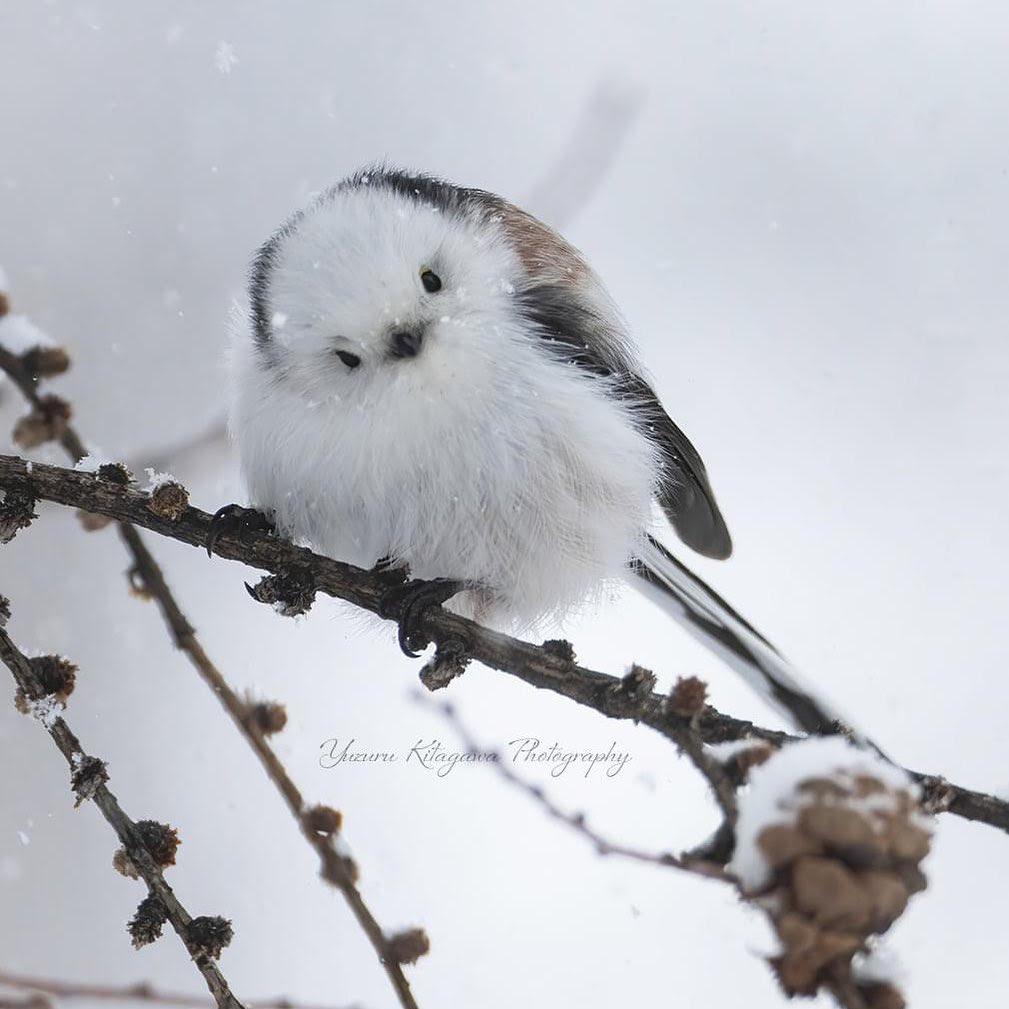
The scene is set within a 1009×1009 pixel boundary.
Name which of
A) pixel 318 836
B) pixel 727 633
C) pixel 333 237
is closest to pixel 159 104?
pixel 333 237

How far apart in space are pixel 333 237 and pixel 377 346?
15 centimetres

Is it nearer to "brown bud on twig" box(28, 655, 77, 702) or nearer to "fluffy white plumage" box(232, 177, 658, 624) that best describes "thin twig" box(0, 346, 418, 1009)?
"brown bud on twig" box(28, 655, 77, 702)

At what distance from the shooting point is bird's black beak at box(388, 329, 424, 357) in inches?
54.7

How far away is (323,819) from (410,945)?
15cm

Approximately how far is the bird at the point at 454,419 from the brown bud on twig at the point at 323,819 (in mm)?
354

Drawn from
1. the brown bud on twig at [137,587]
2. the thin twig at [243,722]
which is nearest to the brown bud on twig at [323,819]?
the thin twig at [243,722]

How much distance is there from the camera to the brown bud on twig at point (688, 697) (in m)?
0.93

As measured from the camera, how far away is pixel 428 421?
1.45 metres

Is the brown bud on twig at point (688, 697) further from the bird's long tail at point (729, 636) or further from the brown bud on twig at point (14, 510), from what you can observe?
the brown bud on twig at point (14, 510)

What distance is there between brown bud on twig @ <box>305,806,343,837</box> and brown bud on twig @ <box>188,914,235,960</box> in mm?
130

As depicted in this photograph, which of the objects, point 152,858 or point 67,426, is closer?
point 152,858

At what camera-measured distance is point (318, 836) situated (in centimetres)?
111

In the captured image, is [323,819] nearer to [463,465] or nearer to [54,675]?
[54,675]

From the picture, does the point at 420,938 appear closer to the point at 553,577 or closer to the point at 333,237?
the point at 553,577
